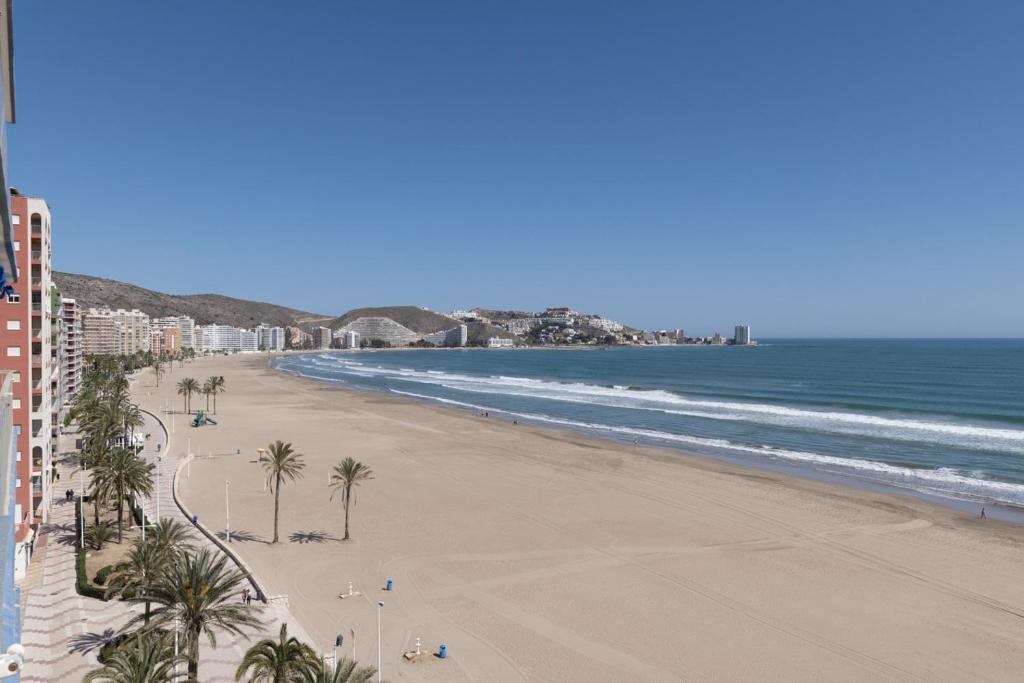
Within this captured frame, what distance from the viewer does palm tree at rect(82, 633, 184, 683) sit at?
10977 mm

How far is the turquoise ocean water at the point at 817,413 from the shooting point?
4056 cm

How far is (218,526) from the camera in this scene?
27.2 m

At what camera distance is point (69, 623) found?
17.6 m

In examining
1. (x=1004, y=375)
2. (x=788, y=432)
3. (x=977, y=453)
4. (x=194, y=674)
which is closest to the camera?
(x=194, y=674)

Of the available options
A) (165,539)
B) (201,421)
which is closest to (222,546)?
(165,539)

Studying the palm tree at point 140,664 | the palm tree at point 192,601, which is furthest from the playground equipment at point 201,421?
the palm tree at point 140,664

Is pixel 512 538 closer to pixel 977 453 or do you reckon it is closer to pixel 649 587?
pixel 649 587

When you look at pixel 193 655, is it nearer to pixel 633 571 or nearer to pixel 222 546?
pixel 222 546

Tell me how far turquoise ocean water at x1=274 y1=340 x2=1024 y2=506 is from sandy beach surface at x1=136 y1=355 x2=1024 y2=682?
275 inches

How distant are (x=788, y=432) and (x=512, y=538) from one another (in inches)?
1369

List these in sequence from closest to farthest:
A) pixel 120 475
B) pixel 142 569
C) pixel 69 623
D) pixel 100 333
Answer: pixel 142 569, pixel 69 623, pixel 120 475, pixel 100 333

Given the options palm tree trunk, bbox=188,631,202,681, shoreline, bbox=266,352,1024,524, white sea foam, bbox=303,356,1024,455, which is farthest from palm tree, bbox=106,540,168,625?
white sea foam, bbox=303,356,1024,455

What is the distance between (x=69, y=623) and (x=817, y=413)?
62.2m

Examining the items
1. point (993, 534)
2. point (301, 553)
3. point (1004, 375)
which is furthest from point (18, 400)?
point (1004, 375)
